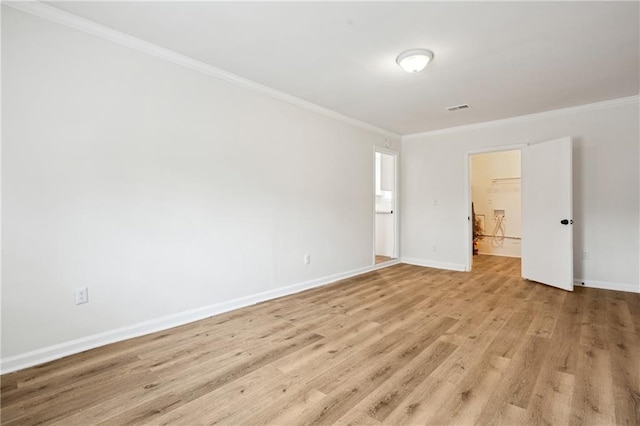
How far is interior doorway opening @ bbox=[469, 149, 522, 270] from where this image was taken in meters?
6.93

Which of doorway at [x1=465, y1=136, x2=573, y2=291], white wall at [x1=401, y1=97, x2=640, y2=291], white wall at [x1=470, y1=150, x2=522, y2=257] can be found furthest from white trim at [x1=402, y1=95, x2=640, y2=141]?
white wall at [x1=470, y1=150, x2=522, y2=257]

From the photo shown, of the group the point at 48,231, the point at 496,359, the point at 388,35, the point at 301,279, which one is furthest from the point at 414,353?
Answer: the point at 48,231

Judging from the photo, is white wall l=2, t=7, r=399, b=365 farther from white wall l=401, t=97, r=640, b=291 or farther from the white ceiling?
white wall l=401, t=97, r=640, b=291

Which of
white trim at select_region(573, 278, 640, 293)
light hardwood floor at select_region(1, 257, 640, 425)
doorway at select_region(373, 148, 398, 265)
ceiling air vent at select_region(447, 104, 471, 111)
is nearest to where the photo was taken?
light hardwood floor at select_region(1, 257, 640, 425)

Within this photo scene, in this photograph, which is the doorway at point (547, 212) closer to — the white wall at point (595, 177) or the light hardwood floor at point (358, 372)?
the white wall at point (595, 177)

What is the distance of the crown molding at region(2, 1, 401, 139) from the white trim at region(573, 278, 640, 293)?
4498 millimetres

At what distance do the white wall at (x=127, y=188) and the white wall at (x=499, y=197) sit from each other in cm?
545

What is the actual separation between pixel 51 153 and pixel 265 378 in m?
2.19

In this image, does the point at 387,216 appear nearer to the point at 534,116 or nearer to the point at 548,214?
the point at 548,214

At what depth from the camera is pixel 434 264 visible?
18.3ft

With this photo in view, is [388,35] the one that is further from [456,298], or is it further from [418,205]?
[418,205]

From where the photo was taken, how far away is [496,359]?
86.3 inches

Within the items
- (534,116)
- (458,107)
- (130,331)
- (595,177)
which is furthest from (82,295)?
(595,177)

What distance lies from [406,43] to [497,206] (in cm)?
595
